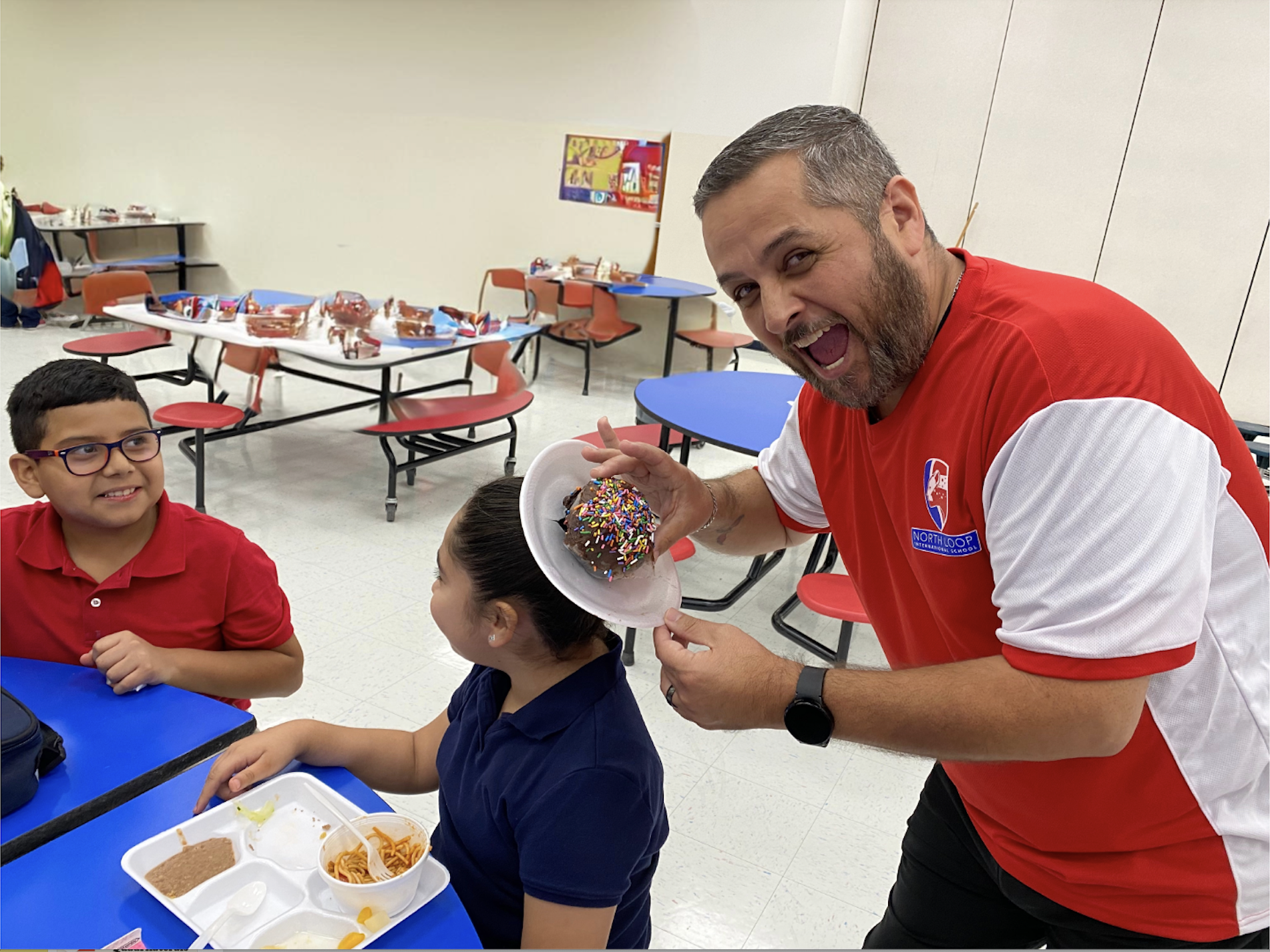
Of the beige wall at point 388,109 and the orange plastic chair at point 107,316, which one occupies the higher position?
the beige wall at point 388,109

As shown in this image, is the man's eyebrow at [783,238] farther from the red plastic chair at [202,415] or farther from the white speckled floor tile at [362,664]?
the red plastic chair at [202,415]

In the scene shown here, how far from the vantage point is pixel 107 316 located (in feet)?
16.5

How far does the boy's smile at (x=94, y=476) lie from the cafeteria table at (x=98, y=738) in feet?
0.91

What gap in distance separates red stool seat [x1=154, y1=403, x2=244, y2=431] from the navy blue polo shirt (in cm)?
330

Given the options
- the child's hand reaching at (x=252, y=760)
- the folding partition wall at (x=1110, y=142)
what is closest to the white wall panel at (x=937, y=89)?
the folding partition wall at (x=1110, y=142)

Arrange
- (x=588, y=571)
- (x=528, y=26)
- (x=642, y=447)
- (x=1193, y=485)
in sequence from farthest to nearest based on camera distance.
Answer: (x=528, y=26) < (x=642, y=447) < (x=588, y=571) < (x=1193, y=485)

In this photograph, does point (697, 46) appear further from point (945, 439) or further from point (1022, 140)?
point (945, 439)

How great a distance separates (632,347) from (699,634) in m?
6.89

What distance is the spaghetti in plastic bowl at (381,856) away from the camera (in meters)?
0.98

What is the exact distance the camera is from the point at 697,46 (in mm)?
7168

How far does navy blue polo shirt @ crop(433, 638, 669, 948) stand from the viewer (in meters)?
1.11

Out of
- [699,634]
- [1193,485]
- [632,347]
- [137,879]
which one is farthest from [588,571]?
[632,347]

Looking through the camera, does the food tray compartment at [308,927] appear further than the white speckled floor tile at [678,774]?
No

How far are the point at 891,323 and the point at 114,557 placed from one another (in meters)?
1.39
